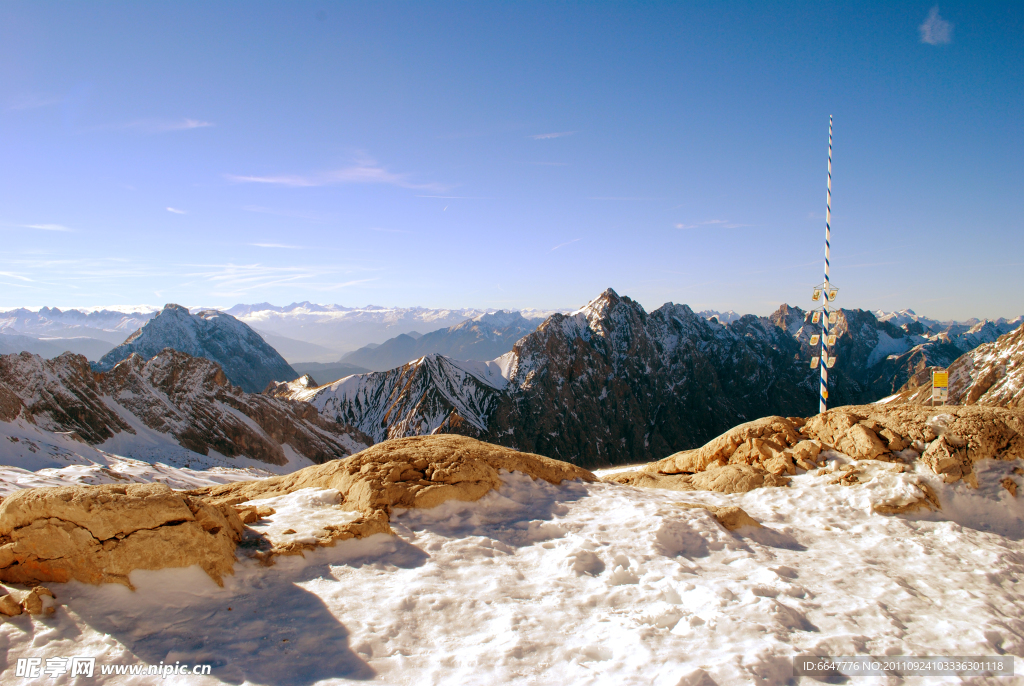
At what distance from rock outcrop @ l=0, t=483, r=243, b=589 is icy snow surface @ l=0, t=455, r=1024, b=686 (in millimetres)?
248

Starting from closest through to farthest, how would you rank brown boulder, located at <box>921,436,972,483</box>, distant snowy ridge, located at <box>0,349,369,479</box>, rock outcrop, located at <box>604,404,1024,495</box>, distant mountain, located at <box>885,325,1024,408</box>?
brown boulder, located at <box>921,436,972,483</box>
rock outcrop, located at <box>604,404,1024,495</box>
distant snowy ridge, located at <box>0,349,369,479</box>
distant mountain, located at <box>885,325,1024,408</box>

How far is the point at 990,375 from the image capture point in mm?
113562

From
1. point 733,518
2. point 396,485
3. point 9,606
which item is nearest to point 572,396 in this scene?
point 733,518

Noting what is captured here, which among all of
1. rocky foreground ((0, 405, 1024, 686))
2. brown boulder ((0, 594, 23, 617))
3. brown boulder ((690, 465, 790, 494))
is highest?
brown boulder ((0, 594, 23, 617))

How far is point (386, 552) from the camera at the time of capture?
8.92 metres

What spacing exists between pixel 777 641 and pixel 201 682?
7.12 metres

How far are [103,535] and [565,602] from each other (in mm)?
7158

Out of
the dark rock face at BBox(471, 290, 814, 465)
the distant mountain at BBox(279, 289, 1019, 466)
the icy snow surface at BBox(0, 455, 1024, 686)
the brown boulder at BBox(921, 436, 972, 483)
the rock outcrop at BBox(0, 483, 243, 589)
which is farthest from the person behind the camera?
the dark rock face at BBox(471, 290, 814, 465)

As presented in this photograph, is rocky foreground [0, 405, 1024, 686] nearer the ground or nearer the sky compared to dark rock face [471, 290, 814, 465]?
nearer the sky

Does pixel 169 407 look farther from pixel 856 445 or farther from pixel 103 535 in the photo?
pixel 856 445

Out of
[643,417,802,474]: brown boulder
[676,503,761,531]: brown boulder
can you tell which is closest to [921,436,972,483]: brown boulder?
[643,417,802,474]: brown boulder

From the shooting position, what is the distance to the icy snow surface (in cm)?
587

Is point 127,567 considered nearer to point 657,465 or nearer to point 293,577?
point 293,577

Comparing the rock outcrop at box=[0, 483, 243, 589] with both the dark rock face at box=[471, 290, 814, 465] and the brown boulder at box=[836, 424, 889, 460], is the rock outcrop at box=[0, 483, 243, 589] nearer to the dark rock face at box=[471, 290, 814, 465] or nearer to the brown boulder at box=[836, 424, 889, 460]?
the brown boulder at box=[836, 424, 889, 460]
